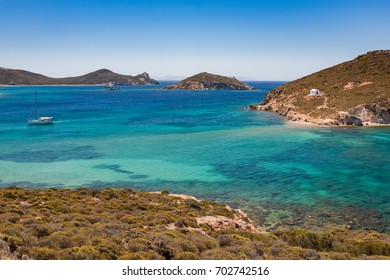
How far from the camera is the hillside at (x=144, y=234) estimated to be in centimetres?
1299

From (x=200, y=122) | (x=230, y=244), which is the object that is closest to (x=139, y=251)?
(x=230, y=244)

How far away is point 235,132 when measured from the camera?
227 feet

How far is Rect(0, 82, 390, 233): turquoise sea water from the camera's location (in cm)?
2862

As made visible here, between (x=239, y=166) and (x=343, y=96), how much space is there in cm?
6597

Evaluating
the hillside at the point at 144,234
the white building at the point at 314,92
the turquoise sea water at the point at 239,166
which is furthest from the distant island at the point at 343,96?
the hillside at the point at 144,234

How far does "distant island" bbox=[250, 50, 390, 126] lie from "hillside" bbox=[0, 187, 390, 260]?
63.4 metres

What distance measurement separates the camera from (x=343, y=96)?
9381cm

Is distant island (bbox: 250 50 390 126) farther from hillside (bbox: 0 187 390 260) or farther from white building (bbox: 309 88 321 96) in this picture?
hillside (bbox: 0 187 390 260)

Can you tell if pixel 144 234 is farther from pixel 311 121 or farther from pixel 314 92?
pixel 314 92

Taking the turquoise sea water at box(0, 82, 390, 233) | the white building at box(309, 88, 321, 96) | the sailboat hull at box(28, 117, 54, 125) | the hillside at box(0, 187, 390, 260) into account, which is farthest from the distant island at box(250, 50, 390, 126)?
the sailboat hull at box(28, 117, 54, 125)

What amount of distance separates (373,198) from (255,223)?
499 inches

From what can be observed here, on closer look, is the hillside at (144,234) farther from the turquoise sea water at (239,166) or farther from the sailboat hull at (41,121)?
the sailboat hull at (41,121)

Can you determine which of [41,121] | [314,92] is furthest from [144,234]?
[314,92]

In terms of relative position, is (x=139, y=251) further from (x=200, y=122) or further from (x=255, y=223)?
(x=200, y=122)
